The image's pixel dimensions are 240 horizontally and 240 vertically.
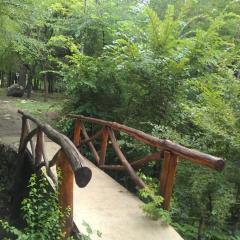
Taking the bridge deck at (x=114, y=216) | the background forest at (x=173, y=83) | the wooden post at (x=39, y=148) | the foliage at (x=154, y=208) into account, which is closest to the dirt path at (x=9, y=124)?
the background forest at (x=173, y=83)

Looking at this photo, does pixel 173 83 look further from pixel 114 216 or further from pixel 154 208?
pixel 114 216

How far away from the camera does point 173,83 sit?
7.43 metres

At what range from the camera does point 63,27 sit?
13375mm

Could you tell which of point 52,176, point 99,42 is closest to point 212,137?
point 52,176

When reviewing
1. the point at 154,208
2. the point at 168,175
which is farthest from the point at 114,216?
the point at 168,175

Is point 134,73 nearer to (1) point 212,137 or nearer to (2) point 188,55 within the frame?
(2) point 188,55

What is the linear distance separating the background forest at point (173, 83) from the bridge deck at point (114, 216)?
602 mm

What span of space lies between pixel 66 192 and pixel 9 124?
8.99 meters

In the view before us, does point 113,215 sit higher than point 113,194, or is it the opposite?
point 113,215

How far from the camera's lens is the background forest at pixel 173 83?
197 inches

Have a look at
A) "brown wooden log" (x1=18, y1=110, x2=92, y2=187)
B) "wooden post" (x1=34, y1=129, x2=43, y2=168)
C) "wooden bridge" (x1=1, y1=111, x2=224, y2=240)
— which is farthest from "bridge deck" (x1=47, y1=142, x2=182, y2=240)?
"wooden post" (x1=34, y1=129, x2=43, y2=168)

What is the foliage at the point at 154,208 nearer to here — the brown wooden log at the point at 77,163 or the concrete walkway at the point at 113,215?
the concrete walkway at the point at 113,215

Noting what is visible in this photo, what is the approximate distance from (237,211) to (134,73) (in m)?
3.67

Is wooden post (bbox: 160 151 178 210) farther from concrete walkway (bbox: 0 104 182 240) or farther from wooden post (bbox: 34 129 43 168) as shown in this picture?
wooden post (bbox: 34 129 43 168)
